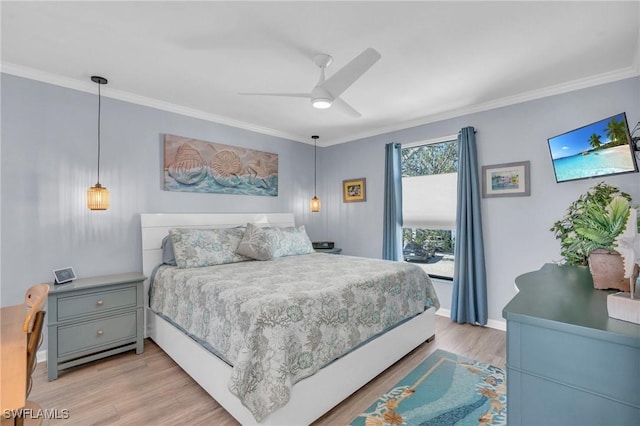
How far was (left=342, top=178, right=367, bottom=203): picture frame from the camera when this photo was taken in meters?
4.78

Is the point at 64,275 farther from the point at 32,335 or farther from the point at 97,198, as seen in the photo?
the point at 32,335

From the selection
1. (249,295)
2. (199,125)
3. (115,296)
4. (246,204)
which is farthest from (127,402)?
(199,125)

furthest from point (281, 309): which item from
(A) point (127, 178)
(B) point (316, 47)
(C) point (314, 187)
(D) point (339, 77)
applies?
(C) point (314, 187)

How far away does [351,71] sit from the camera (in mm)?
2121

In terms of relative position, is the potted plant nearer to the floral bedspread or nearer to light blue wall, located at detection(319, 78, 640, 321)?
the floral bedspread

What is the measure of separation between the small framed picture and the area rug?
2.75m

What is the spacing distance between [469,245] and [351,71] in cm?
255

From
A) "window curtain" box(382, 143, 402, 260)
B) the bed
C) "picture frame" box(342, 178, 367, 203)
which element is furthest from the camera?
"picture frame" box(342, 178, 367, 203)

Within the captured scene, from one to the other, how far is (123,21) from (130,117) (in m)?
1.47

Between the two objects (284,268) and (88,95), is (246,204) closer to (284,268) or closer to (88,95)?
(284,268)

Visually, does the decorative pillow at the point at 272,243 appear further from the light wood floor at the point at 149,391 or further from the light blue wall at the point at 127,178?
the light wood floor at the point at 149,391

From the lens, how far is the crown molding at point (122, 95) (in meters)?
2.65

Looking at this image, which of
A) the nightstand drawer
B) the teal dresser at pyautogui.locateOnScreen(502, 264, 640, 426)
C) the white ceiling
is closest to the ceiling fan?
the white ceiling

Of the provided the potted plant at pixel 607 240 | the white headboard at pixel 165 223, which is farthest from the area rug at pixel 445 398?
the white headboard at pixel 165 223
